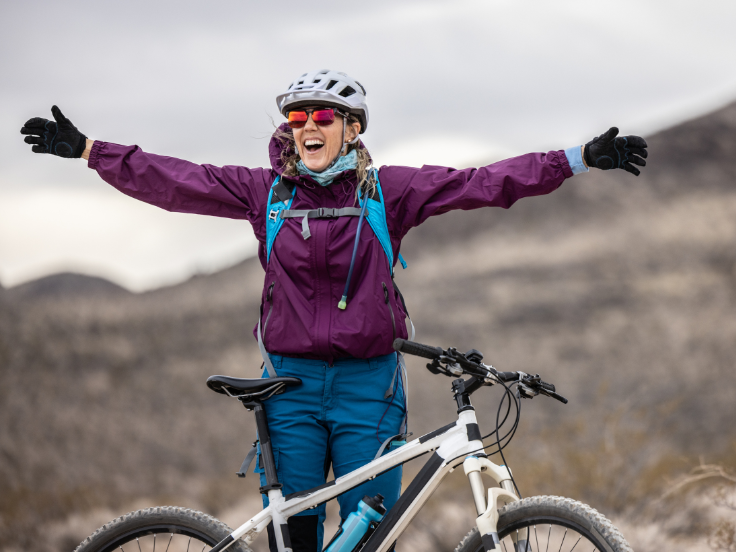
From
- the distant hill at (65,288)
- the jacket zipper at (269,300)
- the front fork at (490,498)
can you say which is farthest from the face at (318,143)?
the distant hill at (65,288)

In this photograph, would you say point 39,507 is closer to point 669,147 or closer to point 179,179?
point 179,179

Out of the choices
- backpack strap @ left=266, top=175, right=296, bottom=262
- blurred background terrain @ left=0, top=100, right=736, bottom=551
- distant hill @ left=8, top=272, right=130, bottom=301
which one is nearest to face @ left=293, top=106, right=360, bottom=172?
backpack strap @ left=266, top=175, right=296, bottom=262

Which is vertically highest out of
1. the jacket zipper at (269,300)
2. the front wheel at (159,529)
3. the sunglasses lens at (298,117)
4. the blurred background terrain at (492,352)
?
the blurred background terrain at (492,352)

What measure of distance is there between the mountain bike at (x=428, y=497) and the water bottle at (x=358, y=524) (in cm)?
3

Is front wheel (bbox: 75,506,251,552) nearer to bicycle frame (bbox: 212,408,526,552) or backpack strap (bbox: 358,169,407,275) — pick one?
bicycle frame (bbox: 212,408,526,552)

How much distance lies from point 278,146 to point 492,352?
20.4 metres

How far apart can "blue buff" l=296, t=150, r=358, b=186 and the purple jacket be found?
0.03 m

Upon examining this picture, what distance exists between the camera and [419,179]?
2.76 m

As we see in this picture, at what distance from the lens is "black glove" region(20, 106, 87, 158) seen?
9.06 ft

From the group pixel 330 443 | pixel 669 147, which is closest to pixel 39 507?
pixel 330 443

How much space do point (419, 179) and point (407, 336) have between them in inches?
23.4

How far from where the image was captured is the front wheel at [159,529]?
2559 millimetres

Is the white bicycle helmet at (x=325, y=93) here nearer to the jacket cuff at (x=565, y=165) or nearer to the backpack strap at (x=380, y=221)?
the backpack strap at (x=380, y=221)

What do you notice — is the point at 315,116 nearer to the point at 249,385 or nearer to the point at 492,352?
the point at 249,385
